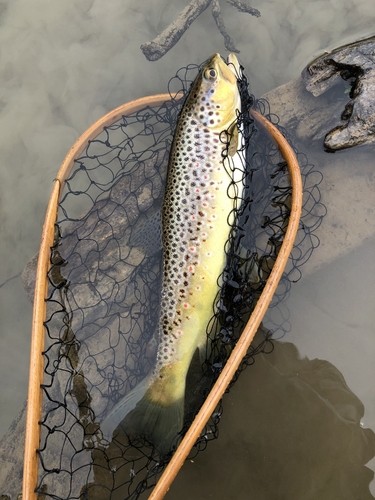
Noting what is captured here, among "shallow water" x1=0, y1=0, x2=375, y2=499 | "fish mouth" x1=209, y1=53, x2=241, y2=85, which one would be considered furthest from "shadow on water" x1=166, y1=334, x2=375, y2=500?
"fish mouth" x1=209, y1=53, x2=241, y2=85

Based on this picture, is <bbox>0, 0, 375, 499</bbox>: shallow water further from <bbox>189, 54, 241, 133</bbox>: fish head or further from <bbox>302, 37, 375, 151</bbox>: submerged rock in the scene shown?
<bbox>189, 54, 241, 133</bbox>: fish head

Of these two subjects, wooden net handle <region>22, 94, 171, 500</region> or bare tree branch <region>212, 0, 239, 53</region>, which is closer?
wooden net handle <region>22, 94, 171, 500</region>

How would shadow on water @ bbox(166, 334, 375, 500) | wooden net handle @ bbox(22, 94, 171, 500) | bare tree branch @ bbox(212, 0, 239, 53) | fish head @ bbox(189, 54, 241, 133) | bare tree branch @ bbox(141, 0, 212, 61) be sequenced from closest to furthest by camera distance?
Result: wooden net handle @ bbox(22, 94, 171, 500)
shadow on water @ bbox(166, 334, 375, 500)
fish head @ bbox(189, 54, 241, 133)
bare tree branch @ bbox(141, 0, 212, 61)
bare tree branch @ bbox(212, 0, 239, 53)

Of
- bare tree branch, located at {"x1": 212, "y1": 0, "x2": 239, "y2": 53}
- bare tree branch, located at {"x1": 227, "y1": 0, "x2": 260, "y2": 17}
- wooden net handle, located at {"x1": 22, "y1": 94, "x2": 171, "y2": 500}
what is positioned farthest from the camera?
bare tree branch, located at {"x1": 227, "y1": 0, "x2": 260, "y2": 17}

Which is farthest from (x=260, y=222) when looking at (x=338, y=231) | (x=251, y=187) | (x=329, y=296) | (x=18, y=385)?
(x=18, y=385)

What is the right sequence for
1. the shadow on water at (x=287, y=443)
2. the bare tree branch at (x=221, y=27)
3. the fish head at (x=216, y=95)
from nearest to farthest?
1. the shadow on water at (x=287, y=443)
2. the fish head at (x=216, y=95)
3. the bare tree branch at (x=221, y=27)

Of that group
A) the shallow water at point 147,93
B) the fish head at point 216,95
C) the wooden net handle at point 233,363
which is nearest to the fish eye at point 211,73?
the fish head at point 216,95

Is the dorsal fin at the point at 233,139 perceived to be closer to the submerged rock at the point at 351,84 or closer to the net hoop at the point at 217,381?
the net hoop at the point at 217,381
